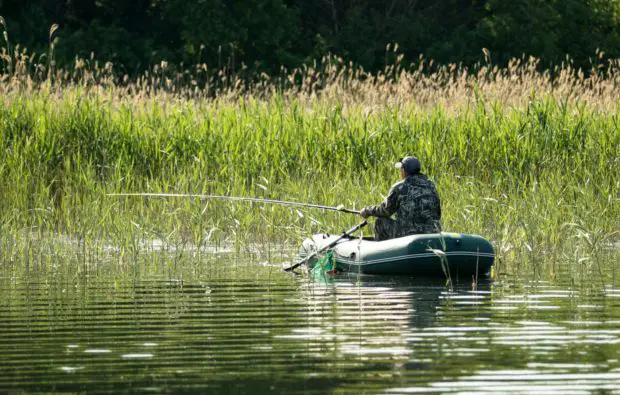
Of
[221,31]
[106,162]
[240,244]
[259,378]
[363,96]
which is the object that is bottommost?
[259,378]

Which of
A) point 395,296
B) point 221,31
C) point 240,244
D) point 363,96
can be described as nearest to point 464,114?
point 363,96

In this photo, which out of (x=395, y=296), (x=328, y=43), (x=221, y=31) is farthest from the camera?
(x=328, y=43)

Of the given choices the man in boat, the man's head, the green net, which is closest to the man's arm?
the man in boat

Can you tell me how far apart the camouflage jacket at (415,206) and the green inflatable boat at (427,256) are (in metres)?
0.38

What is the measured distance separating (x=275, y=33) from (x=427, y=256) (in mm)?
21705

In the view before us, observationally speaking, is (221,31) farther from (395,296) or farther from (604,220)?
(395,296)

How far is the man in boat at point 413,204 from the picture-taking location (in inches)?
506

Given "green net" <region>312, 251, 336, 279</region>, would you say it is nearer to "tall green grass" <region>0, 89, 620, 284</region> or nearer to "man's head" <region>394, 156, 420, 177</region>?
"man's head" <region>394, 156, 420, 177</region>

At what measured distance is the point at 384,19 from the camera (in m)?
36.8

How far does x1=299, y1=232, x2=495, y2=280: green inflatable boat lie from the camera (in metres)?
11.9

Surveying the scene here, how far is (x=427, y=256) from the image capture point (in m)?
12.1

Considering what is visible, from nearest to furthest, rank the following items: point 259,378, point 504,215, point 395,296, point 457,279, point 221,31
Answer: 1. point 259,378
2. point 395,296
3. point 457,279
4. point 504,215
5. point 221,31

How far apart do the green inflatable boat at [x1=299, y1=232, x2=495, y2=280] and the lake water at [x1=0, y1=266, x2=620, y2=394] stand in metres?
0.26

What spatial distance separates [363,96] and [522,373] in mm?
12263
